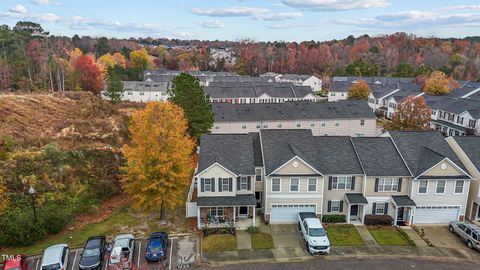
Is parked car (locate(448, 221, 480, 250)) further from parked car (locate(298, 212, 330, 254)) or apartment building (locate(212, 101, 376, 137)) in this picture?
apartment building (locate(212, 101, 376, 137))

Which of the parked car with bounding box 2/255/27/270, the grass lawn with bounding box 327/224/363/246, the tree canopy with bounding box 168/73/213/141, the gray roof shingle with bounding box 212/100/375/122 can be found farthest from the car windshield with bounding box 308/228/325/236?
the gray roof shingle with bounding box 212/100/375/122

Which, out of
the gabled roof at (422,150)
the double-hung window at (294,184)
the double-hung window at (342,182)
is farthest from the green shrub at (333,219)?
the gabled roof at (422,150)

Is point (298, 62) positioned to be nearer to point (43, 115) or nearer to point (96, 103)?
point (96, 103)

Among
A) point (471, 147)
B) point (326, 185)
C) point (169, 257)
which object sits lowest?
point (169, 257)

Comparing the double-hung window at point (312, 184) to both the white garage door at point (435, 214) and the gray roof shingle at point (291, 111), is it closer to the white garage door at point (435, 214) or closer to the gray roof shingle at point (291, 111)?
the white garage door at point (435, 214)

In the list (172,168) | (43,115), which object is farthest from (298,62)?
(172,168)

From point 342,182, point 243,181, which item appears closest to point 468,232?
point 342,182

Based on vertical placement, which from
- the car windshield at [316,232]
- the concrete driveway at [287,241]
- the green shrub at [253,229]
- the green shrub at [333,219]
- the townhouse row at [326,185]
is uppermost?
the townhouse row at [326,185]

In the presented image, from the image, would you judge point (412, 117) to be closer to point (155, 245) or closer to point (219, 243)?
point (219, 243)
